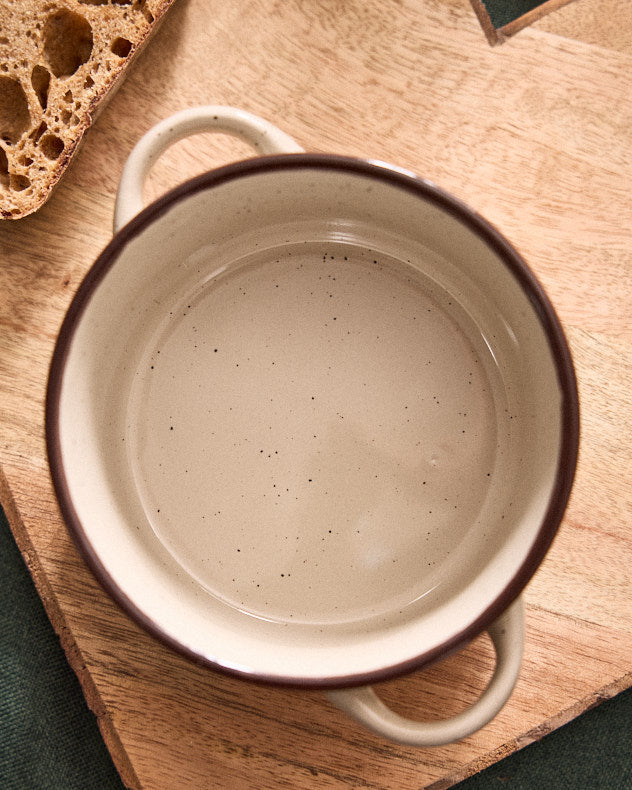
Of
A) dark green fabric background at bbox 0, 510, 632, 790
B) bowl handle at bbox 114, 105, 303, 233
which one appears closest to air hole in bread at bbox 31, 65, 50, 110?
bowl handle at bbox 114, 105, 303, 233

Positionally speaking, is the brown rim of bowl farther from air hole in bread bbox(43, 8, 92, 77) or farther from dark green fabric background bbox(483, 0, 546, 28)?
dark green fabric background bbox(483, 0, 546, 28)

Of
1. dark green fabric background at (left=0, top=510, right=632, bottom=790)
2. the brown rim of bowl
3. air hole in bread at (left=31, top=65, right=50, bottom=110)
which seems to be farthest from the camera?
dark green fabric background at (left=0, top=510, right=632, bottom=790)

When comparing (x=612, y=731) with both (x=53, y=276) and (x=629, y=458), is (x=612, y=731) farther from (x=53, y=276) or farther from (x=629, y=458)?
(x=53, y=276)

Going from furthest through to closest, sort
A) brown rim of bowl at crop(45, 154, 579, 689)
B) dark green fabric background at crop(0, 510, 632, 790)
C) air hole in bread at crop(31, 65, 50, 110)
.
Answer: dark green fabric background at crop(0, 510, 632, 790) → air hole in bread at crop(31, 65, 50, 110) → brown rim of bowl at crop(45, 154, 579, 689)

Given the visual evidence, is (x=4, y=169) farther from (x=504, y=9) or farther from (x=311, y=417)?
(x=504, y=9)

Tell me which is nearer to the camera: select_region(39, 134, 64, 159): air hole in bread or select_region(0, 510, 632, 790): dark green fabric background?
select_region(39, 134, 64, 159): air hole in bread

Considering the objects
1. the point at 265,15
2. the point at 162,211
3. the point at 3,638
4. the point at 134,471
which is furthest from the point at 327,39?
the point at 3,638

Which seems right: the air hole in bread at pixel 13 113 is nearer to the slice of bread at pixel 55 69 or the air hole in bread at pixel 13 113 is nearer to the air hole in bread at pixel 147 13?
the slice of bread at pixel 55 69

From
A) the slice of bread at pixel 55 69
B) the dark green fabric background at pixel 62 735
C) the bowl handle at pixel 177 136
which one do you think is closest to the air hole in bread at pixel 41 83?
the slice of bread at pixel 55 69
